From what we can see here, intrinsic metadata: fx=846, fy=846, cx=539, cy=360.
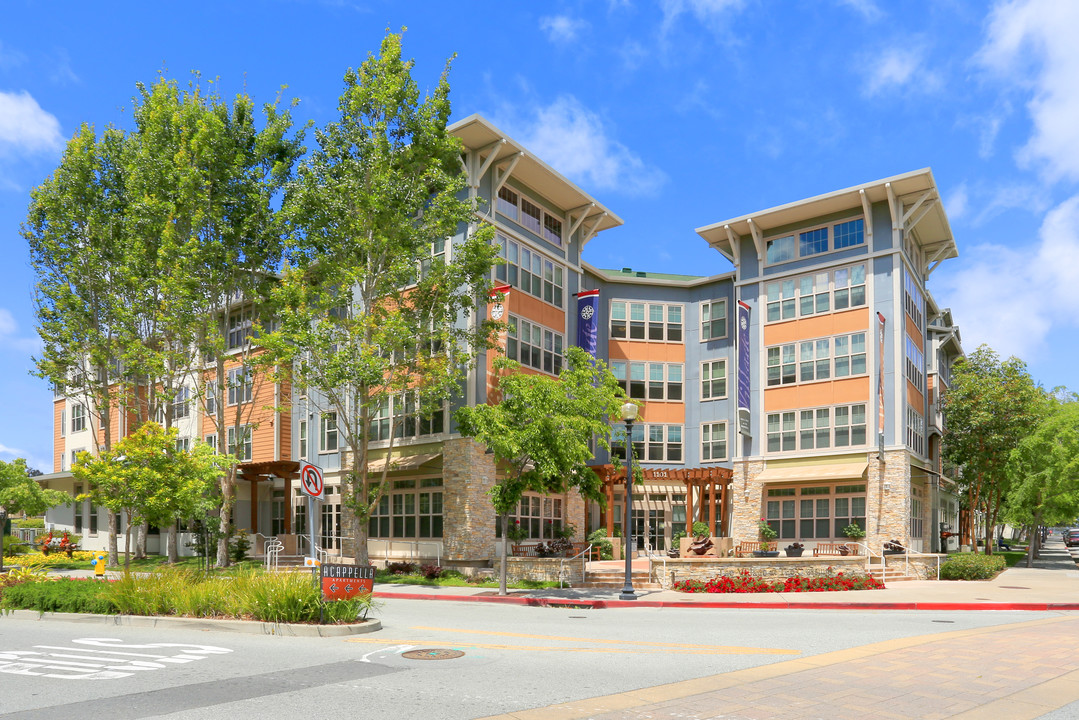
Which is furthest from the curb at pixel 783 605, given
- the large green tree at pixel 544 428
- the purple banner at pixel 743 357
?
the purple banner at pixel 743 357

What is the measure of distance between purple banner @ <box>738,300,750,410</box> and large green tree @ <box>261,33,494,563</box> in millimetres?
13616

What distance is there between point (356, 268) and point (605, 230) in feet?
54.6

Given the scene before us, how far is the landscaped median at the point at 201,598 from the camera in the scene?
14.2 m

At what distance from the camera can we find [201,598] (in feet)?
49.3

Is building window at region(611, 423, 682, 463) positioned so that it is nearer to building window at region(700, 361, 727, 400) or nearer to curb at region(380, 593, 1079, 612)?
building window at region(700, 361, 727, 400)

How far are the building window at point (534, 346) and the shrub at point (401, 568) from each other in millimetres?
8653

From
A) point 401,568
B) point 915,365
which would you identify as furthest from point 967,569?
point 401,568

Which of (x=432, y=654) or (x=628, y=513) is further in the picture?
(x=628, y=513)

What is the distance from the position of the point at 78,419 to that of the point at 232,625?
46.5 m

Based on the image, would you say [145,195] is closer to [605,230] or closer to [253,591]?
[605,230]

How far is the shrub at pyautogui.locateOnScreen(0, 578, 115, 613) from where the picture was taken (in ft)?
53.5

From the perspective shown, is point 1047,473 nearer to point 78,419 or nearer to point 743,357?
point 743,357

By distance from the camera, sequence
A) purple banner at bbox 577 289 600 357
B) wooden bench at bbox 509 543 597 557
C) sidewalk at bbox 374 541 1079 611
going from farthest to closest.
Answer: purple banner at bbox 577 289 600 357 → wooden bench at bbox 509 543 597 557 → sidewalk at bbox 374 541 1079 611

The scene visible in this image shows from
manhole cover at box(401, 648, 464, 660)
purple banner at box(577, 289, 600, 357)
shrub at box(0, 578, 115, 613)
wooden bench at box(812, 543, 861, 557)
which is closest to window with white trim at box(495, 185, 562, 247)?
purple banner at box(577, 289, 600, 357)
